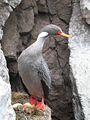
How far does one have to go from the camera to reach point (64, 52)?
282 inches

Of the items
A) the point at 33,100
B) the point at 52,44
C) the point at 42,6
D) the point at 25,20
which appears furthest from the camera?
the point at 52,44

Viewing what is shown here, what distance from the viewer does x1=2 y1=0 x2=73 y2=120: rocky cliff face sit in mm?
6602

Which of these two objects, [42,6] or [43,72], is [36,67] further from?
[42,6]

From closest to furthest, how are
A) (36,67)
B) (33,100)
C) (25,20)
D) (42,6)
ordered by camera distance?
(36,67) < (33,100) < (25,20) < (42,6)

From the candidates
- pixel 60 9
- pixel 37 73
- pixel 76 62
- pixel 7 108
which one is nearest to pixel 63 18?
pixel 60 9

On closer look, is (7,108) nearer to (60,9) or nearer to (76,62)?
(76,62)

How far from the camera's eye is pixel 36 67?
477 centimetres

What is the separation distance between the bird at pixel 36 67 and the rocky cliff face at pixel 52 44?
1602 mm

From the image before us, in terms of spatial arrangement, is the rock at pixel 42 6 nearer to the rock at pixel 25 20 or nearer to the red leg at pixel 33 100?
the rock at pixel 25 20

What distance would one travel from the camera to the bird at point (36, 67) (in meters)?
4.72

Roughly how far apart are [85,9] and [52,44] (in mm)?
1061

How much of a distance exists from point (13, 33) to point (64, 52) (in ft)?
3.91

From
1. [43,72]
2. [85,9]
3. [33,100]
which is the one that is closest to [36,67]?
[43,72]

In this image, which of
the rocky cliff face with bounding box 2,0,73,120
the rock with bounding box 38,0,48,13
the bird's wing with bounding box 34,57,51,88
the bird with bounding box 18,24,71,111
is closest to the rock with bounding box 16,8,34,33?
the rocky cliff face with bounding box 2,0,73,120
